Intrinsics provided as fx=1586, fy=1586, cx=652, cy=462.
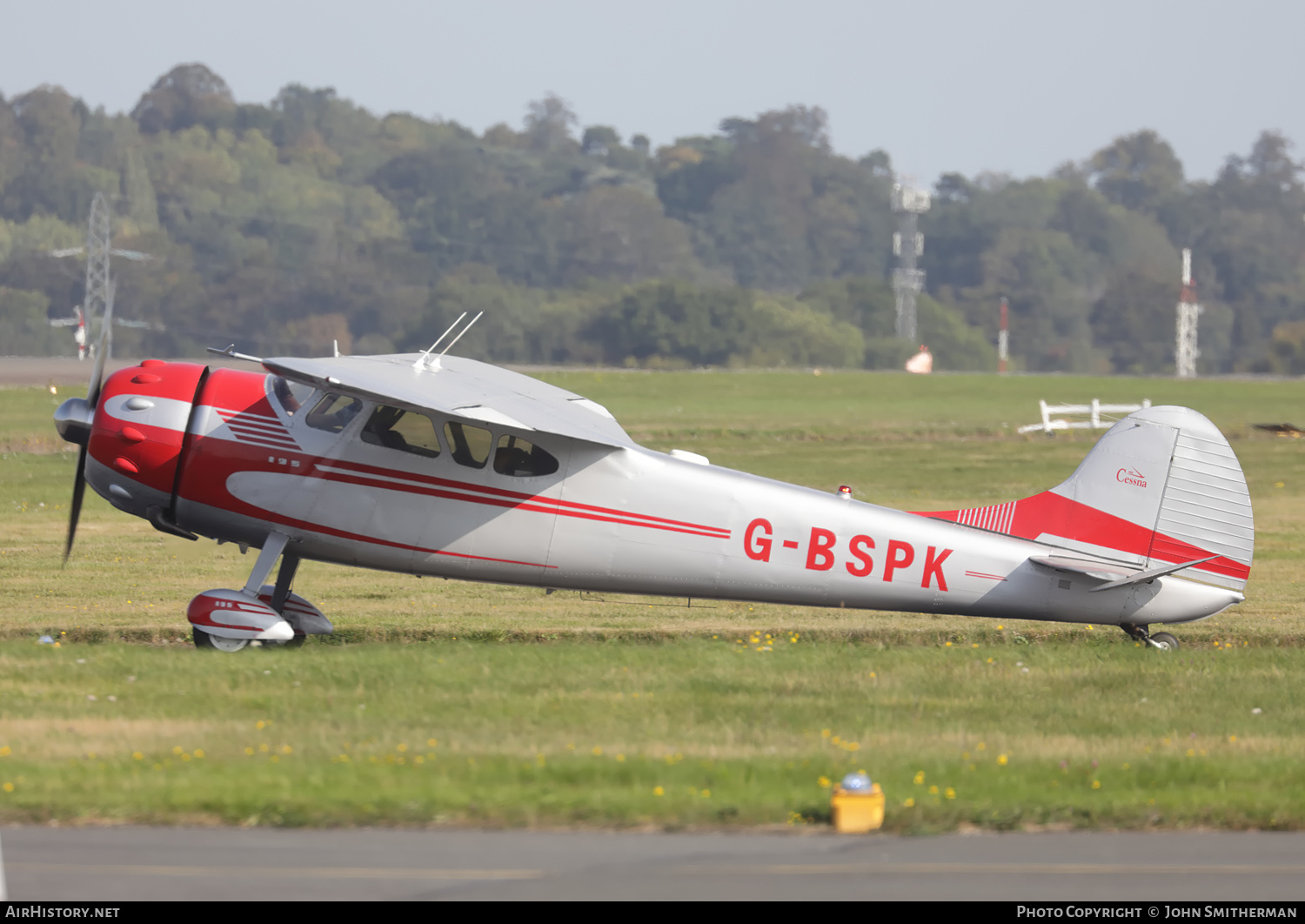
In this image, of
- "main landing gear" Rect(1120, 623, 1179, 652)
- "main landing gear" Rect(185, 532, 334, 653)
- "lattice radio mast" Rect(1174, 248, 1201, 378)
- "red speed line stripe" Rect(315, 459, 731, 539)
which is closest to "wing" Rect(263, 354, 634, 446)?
"red speed line stripe" Rect(315, 459, 731, 539)

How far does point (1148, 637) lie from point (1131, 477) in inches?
54.5

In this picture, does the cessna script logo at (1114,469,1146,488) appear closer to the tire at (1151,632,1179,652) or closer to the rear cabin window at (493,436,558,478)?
the tire at (1151,632,1179,652)

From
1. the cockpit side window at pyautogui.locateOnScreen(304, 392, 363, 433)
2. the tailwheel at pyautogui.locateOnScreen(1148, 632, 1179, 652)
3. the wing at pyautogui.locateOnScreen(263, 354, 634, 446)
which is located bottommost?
the tailwheel at pyautogui.locateOnScreen(1148, 632, 1179, 652)

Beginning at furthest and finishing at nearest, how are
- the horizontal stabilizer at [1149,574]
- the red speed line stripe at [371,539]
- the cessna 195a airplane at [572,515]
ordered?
1. the red speed line stripe at [371,539]
2. the cessna 195a airplane at [572,515]
3. the horizontal stabilizer at [1149,574]

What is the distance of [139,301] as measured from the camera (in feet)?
406

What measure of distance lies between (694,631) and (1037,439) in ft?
101

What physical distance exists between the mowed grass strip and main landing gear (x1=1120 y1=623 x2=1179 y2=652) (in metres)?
0.23

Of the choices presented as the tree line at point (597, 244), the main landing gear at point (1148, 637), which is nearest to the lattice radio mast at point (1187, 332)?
the tree line at point (597, 244)

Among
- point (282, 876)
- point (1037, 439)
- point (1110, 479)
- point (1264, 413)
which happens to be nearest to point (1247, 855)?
point (282, 876)

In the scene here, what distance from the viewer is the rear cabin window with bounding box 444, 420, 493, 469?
1314cm

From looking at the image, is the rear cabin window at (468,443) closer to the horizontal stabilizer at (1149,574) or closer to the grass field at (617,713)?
the grass field at (617,713)

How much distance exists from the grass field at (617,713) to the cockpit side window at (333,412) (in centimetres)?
189

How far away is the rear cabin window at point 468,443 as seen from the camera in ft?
43.1

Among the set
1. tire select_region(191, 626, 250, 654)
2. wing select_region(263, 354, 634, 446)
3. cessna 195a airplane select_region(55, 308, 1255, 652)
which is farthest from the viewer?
cessna 195a airplane select_region(55, 308, 1255, 652)
